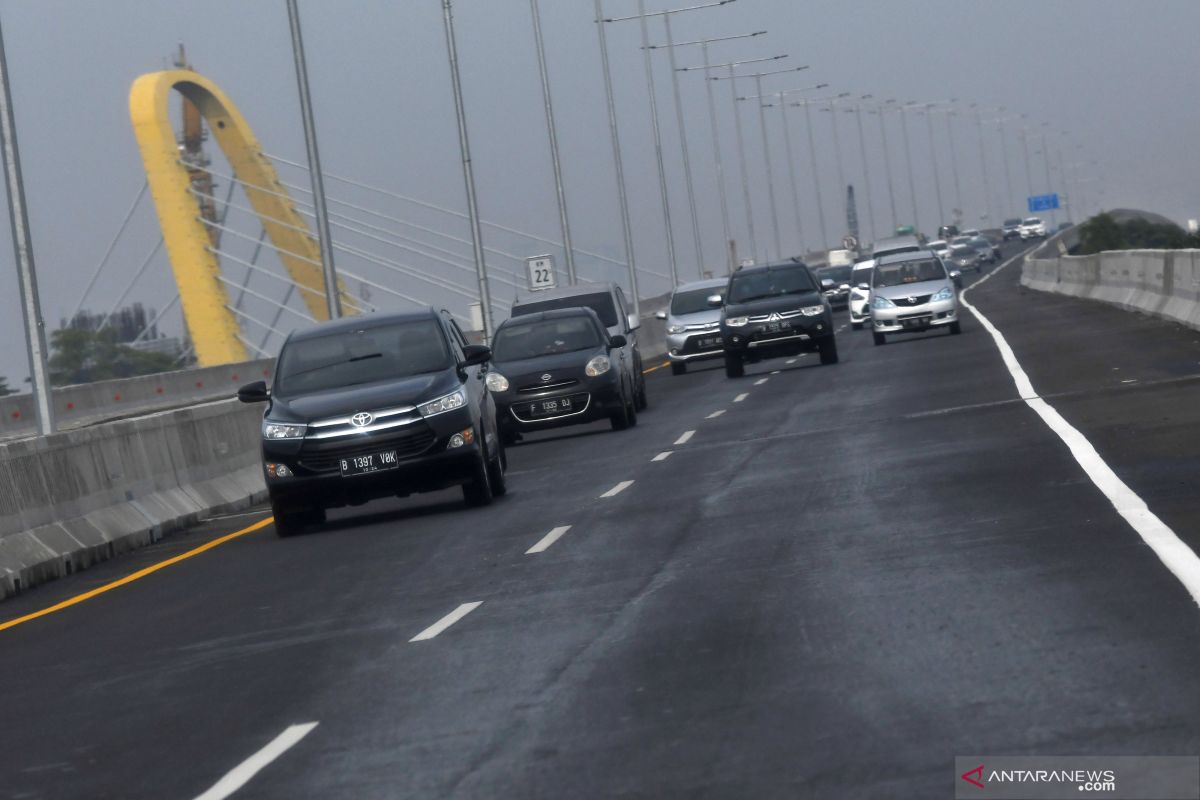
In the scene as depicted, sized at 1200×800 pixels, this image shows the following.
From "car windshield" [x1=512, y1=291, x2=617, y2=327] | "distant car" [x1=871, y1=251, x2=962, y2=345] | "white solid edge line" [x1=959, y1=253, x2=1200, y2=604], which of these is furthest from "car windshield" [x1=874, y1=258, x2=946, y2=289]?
"white solid edge line" [x1=959, y1=253, x2=1200, y2=604]

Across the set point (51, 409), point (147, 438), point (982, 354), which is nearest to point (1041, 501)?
point (147, 438)

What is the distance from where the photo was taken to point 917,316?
4419 centimetres

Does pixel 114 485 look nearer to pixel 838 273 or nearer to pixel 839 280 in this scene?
pixel 839 280

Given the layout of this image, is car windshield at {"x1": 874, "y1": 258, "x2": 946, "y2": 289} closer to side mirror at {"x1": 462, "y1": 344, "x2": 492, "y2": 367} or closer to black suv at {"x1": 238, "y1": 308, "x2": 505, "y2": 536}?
side mirror at {"x1": 462, "y1": 344, "x2": 492, "y2": 367}

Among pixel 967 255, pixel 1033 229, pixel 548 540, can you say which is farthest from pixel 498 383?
pixel 1033 229

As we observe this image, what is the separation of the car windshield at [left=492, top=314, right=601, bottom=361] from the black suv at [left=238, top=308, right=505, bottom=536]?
880 centimetres

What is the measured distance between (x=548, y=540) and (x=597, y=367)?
11.8 metres

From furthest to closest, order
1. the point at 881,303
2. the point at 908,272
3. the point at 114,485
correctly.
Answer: the point at 908,272 < the point at 881,303 < the point at 114,485

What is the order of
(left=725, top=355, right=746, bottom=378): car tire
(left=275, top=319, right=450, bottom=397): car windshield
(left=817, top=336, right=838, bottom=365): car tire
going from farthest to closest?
(left=725, top=355, right=746, bottom=378): car tire → (left=817, top=336, right=838, bottom=365): car tire → (left=275, top=319, right=450, bottom=397): car windshield

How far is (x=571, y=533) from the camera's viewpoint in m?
15.5

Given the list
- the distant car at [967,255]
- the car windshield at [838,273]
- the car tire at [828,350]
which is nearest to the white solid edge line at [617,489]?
the car tire at [828,350]

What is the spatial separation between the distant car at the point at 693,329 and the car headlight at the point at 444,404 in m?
23.4

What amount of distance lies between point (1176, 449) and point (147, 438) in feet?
30.9

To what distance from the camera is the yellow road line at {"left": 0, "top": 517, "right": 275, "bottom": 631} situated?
1456 cm
